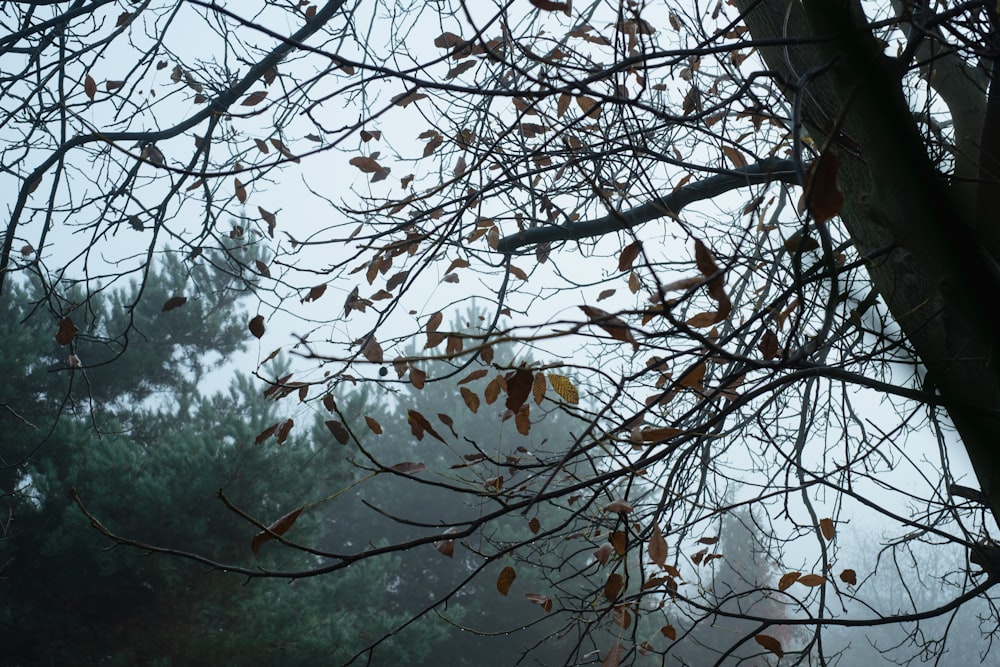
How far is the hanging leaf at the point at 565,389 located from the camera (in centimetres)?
137

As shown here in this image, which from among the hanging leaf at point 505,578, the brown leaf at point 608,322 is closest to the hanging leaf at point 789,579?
the hanging leaf at point 505,578

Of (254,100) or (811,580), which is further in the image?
(254,100)

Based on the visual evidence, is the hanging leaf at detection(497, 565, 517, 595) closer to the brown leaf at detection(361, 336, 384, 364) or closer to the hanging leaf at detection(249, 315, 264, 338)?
the brown leaf at detection(361, 336, 384, 364)

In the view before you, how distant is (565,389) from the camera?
4.64 feet

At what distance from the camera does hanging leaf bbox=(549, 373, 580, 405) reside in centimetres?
137

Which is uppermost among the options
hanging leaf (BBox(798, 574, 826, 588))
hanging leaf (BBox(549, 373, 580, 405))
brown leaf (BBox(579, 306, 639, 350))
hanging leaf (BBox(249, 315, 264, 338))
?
hanging leaf (BBox(249, 315, 264, 338))

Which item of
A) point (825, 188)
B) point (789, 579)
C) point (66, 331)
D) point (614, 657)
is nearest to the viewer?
point (825, 188)

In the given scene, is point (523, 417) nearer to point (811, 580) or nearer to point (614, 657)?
point (614, 657)

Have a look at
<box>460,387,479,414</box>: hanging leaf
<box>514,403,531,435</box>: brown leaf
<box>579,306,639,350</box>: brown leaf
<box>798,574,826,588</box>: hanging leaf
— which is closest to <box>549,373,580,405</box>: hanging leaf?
<box>514,403,531,435</box>: brown leaf

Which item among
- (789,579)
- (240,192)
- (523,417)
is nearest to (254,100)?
(240,192)

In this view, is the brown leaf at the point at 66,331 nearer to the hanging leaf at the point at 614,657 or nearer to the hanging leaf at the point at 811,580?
the hanging leaf at the point at 614,657

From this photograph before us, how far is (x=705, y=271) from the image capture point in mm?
819

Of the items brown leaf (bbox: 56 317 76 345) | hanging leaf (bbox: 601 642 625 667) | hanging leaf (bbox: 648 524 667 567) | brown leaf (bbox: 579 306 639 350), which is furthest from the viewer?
brown leaf (bbox: 56 317 76 345)

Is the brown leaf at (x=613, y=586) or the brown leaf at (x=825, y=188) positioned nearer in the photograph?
the brown leaf at (x=825, y=188)
